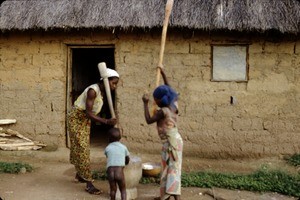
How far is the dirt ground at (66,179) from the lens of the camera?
515 cm

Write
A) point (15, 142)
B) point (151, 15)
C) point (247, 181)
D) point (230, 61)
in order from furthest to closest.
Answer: point (15, 142)
point (230, 61)
point (151, 15)
point (247, 181)

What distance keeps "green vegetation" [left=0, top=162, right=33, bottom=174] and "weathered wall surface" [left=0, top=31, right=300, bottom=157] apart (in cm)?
161

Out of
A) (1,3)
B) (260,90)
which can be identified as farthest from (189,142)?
(1,3)

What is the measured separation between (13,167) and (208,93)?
10.9ft

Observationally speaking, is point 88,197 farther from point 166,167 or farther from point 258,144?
point 258,144

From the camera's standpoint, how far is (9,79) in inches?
291

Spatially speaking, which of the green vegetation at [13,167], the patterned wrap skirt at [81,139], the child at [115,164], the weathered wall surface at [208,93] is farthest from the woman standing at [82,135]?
the weathered wall surface at [208,93]

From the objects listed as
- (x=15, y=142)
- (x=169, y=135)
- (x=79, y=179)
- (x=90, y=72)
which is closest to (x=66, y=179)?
(x=79, y=179)

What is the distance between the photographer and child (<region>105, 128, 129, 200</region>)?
4.60 meters

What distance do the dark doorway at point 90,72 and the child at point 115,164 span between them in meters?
3.43

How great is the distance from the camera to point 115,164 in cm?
460

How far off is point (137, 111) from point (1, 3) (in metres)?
3.18

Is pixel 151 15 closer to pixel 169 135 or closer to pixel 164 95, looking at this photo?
pixel 164 95

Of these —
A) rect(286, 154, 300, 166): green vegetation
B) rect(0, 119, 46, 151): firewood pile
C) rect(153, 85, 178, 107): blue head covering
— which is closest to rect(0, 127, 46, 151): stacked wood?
rect(0, 119, 46, 151): firewood pile
